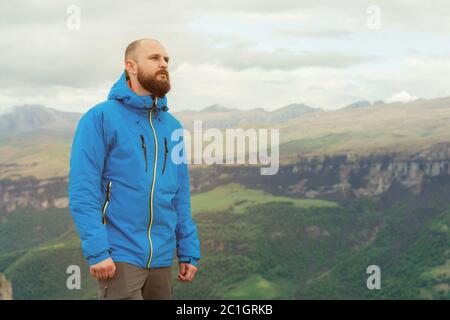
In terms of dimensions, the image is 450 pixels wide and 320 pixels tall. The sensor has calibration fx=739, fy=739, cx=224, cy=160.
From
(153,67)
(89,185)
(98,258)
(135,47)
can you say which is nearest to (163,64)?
(153,67)

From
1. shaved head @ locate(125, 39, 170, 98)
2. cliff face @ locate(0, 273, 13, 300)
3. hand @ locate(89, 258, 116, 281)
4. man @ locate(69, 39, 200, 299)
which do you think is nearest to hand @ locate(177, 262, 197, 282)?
man @ locate(69, 39, 200, 299)

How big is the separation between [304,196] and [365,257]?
1248 inches

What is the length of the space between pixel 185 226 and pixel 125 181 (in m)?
0.89

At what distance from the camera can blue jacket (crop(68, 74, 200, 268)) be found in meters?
5.55

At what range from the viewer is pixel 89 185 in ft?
18.3

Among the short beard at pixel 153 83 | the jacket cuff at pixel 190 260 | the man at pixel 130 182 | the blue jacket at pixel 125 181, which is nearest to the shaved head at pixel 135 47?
the man at pixel 130 182

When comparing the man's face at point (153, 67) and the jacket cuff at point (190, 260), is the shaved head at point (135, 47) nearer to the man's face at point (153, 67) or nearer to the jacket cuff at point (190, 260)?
the man's face at point (153, 67)

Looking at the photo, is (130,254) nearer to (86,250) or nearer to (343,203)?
(86,250)

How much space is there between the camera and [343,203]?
194000mm

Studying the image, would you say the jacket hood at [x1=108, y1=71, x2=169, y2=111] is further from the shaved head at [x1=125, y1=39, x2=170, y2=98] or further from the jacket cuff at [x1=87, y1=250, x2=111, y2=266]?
the jacket cuff at [x1=87, y1=250, x2=111, y2=266]

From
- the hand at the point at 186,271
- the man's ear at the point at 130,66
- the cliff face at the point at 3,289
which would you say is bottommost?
the cliff face at the point at 3,289

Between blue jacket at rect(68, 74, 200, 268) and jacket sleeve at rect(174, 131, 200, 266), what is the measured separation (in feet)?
0.67

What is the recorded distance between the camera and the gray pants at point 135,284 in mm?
5711

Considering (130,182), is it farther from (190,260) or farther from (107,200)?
(190,260)
